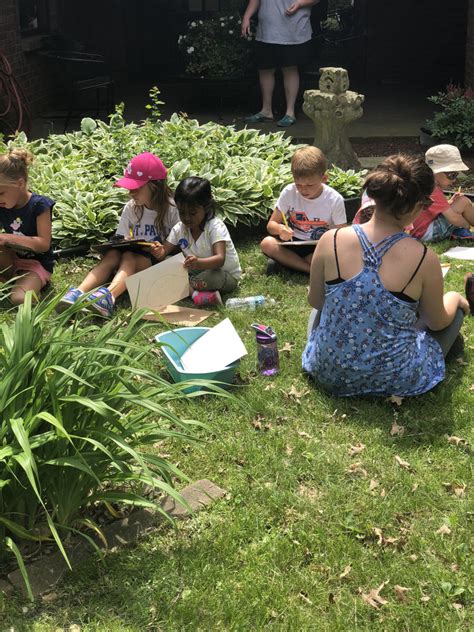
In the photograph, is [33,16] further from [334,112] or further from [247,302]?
[247,302]

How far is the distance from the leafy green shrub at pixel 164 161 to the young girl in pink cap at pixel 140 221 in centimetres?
61

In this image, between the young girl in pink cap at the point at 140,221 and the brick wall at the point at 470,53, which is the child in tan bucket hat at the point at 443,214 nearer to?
the young girl in pink cap at the point at 140,221

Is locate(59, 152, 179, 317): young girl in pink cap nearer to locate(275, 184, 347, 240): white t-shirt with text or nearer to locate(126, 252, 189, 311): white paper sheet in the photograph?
locate(126, 252, 189, 311): white paper sheet

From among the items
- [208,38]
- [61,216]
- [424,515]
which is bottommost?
[424,515]

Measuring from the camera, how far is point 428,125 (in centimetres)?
899

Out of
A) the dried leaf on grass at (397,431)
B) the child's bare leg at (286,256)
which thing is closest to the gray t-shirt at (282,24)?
the child's bare leg at (286,256)

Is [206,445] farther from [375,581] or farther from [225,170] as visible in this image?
[225,170]

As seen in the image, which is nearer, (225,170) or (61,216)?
(61,216)

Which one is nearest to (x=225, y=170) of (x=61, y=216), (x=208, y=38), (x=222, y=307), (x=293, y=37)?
(x=61, y=216)

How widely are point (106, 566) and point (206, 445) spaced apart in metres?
0.90

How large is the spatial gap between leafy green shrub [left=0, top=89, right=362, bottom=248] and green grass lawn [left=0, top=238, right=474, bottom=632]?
8.13ft

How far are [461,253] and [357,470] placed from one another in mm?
2930

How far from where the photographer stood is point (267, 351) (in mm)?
4160

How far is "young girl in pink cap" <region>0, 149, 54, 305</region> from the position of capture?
193 inches
